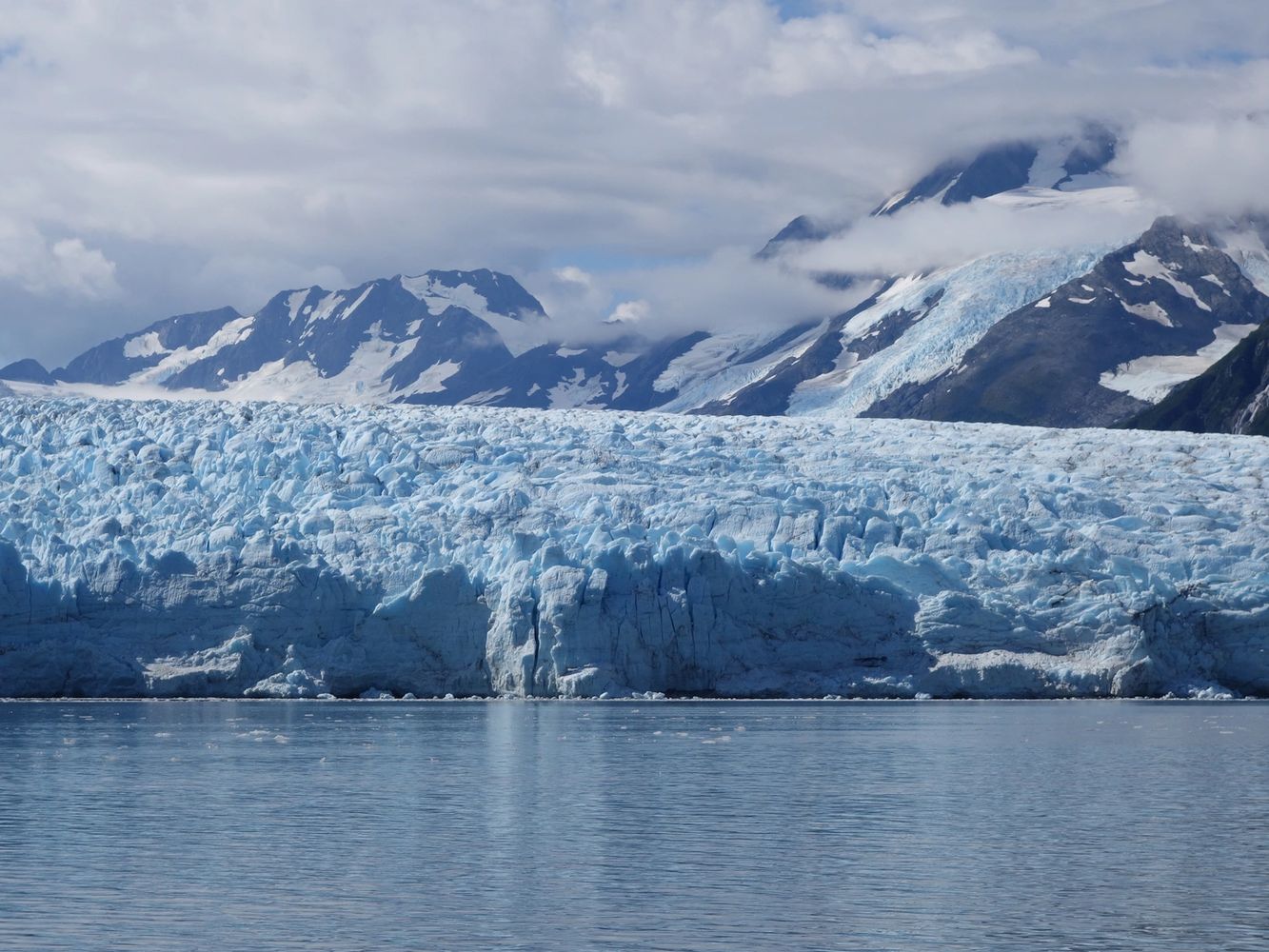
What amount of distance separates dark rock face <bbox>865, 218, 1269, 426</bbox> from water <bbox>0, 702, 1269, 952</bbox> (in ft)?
454

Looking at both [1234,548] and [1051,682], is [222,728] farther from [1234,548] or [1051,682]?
[1234,548]

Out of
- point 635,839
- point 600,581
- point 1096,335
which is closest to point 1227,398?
point 1096,335

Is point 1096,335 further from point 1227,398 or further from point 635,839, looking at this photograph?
point 635,839

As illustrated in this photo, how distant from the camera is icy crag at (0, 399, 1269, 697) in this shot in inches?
1596

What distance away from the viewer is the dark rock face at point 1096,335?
563 ft

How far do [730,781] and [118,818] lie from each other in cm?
856

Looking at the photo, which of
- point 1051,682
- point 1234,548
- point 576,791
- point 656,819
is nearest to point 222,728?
point 576,791

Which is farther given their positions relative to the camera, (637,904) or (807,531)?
(807,531)

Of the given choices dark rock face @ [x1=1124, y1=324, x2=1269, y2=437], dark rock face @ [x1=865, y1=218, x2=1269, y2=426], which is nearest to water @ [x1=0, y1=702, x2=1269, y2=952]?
dark rock face @ [x1=1124, y1=324, x2=1269, y2=437]

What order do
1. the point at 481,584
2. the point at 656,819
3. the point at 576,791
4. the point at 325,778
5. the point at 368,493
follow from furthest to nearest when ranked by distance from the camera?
the point at 368,493 → the point at 481,584 → the point at 325,778 → the point at 576,791 → the point at 656,819

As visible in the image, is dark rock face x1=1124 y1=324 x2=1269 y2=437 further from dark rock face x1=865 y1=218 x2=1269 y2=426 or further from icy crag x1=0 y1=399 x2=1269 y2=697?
icy crag x1=0 y1=399 x2=1269 y2=697

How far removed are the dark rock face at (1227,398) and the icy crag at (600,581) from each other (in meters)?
90.7

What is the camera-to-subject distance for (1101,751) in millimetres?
29484

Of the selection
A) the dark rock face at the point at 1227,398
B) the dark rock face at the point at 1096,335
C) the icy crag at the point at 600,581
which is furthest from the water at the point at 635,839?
the dark rock face at the point at 1096,335
